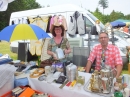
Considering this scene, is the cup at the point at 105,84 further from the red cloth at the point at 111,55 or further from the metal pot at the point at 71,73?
the red cloth at the point at 111,55

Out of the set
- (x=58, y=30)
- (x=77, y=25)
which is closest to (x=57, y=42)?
(x=58, y=30)

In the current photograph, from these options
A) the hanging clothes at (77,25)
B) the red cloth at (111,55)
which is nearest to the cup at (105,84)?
the red cloth at (111,55)

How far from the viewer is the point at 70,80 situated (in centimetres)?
172

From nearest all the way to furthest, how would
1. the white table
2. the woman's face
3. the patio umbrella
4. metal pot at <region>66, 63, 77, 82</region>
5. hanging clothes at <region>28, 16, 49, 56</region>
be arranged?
the white table < metal pot at <region>66, 63, 77, 82</region> < the woman's face < the patio umbrella < hanging clothes at <region>28, 16, 49, 56</region>

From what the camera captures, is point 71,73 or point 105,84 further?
point 71,73

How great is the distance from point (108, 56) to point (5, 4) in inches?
64.8

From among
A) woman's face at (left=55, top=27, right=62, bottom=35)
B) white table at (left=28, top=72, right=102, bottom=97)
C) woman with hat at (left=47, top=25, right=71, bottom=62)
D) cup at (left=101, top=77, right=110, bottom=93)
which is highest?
woman's face at (left=55, top=27, right=62, bottom=35)

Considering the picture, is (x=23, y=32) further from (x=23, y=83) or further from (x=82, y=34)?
(x=82, y=34)

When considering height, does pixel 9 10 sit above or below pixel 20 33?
above

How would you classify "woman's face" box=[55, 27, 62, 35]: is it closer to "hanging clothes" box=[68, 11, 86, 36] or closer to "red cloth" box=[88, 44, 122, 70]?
"red cloth" box=[88, 44, 122, 70]

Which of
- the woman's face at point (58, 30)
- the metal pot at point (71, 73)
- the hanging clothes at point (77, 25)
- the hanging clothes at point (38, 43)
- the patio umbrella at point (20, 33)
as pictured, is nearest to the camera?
the metal pot at point (71, 73)

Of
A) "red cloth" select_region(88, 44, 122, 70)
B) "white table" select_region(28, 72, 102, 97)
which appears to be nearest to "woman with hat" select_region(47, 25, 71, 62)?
"red cloth" select_region(88, 44, 122, 70)

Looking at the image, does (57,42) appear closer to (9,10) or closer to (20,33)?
(20,33)

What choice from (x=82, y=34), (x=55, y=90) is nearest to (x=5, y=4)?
(x=55, y=90)
